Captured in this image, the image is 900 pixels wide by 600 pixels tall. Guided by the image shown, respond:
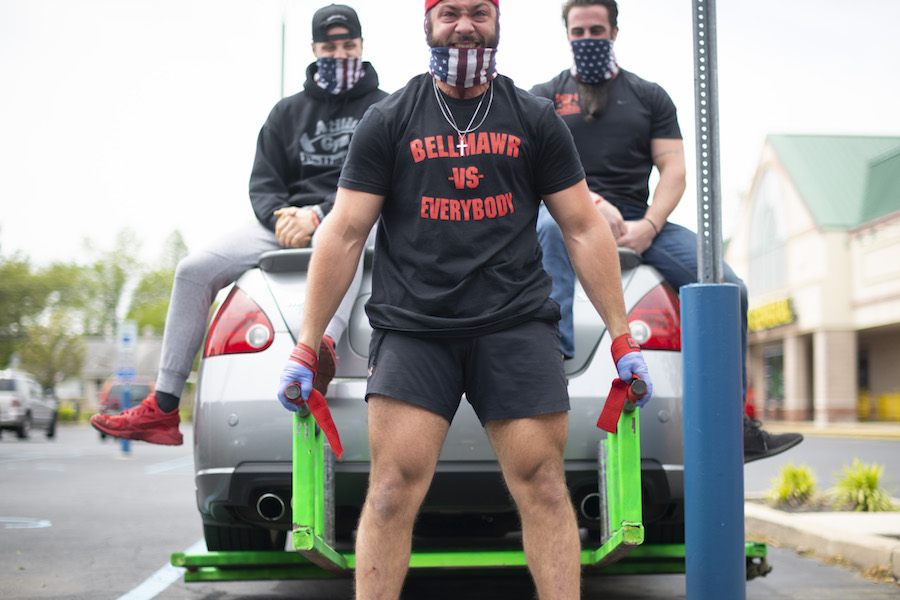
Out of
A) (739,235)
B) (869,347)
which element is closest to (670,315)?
(869,347)

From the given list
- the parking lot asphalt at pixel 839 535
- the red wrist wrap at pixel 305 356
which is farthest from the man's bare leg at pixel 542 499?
the parking lot asphalt at pixel 839 535

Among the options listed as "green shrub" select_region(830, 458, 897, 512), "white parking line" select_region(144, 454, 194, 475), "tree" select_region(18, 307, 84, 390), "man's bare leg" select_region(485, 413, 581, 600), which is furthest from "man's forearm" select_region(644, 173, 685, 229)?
"tree" select_region(18, 307, 84, 390)

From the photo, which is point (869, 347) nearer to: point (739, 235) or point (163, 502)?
point (739, 235)

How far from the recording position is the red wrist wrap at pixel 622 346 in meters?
3.16

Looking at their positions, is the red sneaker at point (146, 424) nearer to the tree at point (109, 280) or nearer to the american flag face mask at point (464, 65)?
the american flag face mask at point (464, 65)

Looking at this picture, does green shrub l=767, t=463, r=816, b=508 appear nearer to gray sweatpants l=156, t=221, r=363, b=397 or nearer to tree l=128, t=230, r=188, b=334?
gray sweatpants l=156, t=221, r=363, b=397

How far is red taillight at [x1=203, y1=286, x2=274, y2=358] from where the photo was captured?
3.95 metres

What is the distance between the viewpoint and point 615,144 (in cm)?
470

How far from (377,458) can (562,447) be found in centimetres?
53

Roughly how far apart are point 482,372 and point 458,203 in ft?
1.57

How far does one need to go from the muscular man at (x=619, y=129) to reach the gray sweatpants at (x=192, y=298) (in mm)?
1517

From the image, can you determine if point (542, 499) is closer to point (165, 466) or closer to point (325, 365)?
point (325, 365)

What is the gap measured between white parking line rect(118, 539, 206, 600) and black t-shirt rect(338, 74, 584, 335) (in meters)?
2.15

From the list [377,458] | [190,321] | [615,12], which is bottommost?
[377,458]
